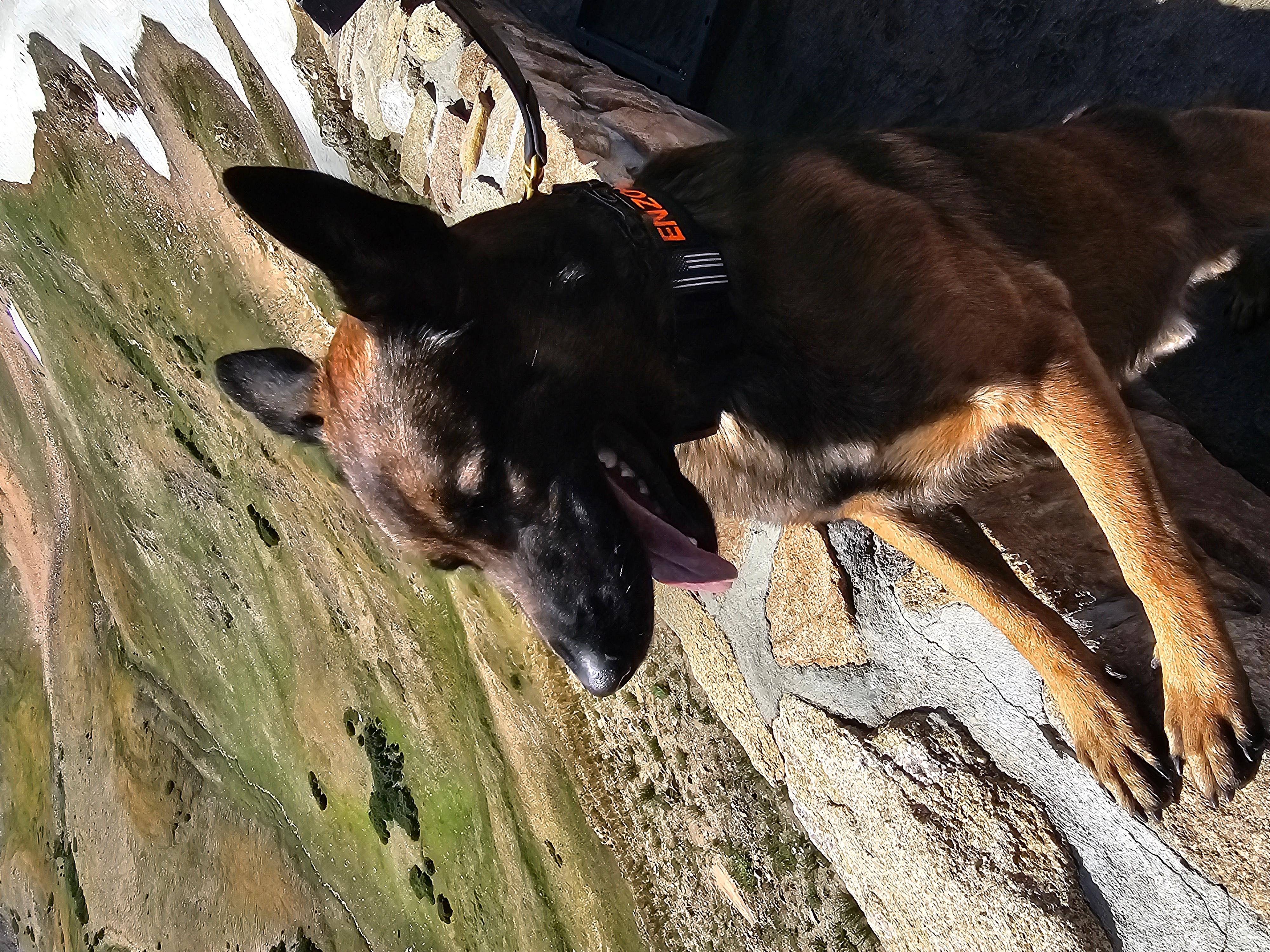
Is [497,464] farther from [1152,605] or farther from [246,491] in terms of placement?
[246,491]

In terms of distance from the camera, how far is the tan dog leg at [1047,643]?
67.6 inches

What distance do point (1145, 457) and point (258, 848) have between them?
7922 mm

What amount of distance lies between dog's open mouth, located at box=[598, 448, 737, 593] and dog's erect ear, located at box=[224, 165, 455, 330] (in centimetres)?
45

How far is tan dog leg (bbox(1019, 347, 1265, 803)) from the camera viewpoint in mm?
1593

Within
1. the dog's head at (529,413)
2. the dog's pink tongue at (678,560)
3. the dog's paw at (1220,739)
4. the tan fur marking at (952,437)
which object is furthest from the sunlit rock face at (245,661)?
the tan fur marking at (952,437)

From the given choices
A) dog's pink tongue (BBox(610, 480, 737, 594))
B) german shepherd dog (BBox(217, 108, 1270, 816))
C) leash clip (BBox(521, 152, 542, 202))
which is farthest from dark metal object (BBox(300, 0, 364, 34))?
dog's pink tongue (BBox(610, 480, 737, 594))

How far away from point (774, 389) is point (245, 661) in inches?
273

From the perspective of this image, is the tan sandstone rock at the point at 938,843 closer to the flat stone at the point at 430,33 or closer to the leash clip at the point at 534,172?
the leash clip at the point at 534,172

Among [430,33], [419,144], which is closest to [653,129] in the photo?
[430,33]

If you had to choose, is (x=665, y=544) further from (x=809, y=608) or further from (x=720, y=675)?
(x=720, y=675)

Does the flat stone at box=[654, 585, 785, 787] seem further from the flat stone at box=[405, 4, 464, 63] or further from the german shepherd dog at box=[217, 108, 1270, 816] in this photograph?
the flat stone at box=[405, 4, 464, 63]

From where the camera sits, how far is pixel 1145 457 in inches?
66.9

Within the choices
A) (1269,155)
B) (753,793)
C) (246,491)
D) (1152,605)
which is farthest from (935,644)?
(246,491)

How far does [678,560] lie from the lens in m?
1.78
